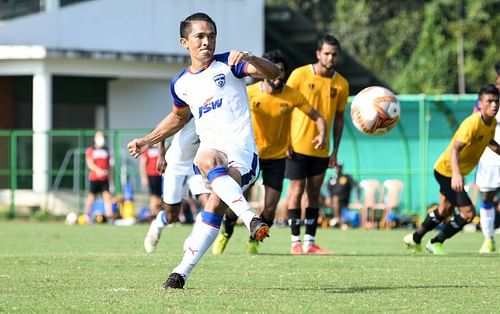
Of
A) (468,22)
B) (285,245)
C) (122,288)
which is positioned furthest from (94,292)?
(468,22)

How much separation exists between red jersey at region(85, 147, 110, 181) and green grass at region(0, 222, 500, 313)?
488 inches

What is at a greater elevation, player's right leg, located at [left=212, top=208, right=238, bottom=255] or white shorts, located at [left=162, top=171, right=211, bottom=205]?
white shorts, located at [left=162, top=171, right=211, bottom=205]

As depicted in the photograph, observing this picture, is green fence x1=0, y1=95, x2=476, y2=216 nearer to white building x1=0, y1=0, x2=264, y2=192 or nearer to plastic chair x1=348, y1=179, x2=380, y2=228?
white building x1=0, y1=0, x2=264, y2=192

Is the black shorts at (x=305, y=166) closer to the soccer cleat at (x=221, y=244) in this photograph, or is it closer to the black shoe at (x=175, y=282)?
the soccer cleat at (x=221, y=244)

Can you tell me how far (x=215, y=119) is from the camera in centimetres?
905

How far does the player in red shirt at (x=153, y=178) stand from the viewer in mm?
25562

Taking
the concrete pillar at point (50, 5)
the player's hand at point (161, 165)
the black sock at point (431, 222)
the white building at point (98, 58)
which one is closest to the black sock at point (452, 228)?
the black sock at point (431, 222)

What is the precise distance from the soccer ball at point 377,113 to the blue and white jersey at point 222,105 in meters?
3.31

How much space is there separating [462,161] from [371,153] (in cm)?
1495

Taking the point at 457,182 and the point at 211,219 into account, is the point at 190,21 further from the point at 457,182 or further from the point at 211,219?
the point at 457,182

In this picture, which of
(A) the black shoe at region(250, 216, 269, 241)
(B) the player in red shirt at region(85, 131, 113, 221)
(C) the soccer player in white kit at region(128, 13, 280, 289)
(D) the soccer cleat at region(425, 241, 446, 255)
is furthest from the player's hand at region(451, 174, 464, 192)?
(B) the player in red shirt at region(85, 131, 113, 221)

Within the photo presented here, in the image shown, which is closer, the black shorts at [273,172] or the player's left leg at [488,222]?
the black shorts at [273,172]

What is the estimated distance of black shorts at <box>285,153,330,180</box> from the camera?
44.4 feet

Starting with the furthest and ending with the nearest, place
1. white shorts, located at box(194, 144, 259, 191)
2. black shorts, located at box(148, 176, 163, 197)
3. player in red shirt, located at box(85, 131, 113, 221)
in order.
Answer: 1. player in red shirt, located at box(85, 131, 113, 221)
2. black shorts, located at box(148, 176, 163, 197)
3. white shorts, located at box(194, 144, 259, 191)
